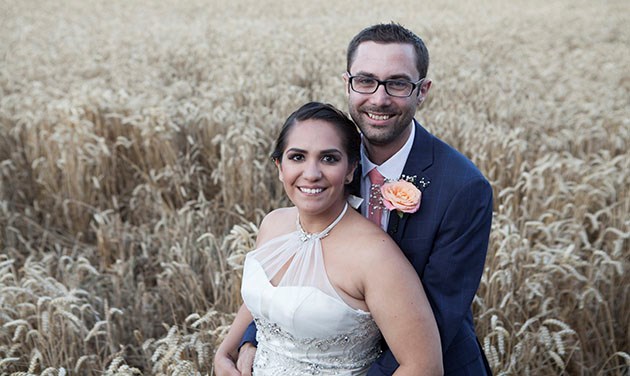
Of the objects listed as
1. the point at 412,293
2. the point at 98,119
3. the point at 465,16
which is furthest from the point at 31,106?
the point at 465,16

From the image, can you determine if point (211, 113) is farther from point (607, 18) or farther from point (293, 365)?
point (607, 18)

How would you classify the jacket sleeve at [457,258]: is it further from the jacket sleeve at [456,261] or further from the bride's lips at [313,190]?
the bride's lips at [313,190]

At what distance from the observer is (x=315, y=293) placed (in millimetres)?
2170

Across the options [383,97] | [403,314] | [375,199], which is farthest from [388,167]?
[403,314]

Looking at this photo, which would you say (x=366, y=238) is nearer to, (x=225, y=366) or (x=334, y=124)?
(x=334, y=124)

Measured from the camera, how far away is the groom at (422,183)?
2.20m

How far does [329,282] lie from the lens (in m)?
2.20

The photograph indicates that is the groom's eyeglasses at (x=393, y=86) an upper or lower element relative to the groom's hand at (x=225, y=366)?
upper

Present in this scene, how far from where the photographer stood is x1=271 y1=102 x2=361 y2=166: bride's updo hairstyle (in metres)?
2.25

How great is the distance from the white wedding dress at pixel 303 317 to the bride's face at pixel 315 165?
14 cm

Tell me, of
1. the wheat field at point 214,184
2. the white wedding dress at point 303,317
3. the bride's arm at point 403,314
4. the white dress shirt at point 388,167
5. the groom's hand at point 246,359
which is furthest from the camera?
the wheat field at point 214,184

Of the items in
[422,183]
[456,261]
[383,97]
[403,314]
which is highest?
[383,97]

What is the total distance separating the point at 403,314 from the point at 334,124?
29.2 inches

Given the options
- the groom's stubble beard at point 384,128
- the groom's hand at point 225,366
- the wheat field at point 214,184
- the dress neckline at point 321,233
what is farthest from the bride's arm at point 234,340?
the groom's stubble beard at point 384,128
